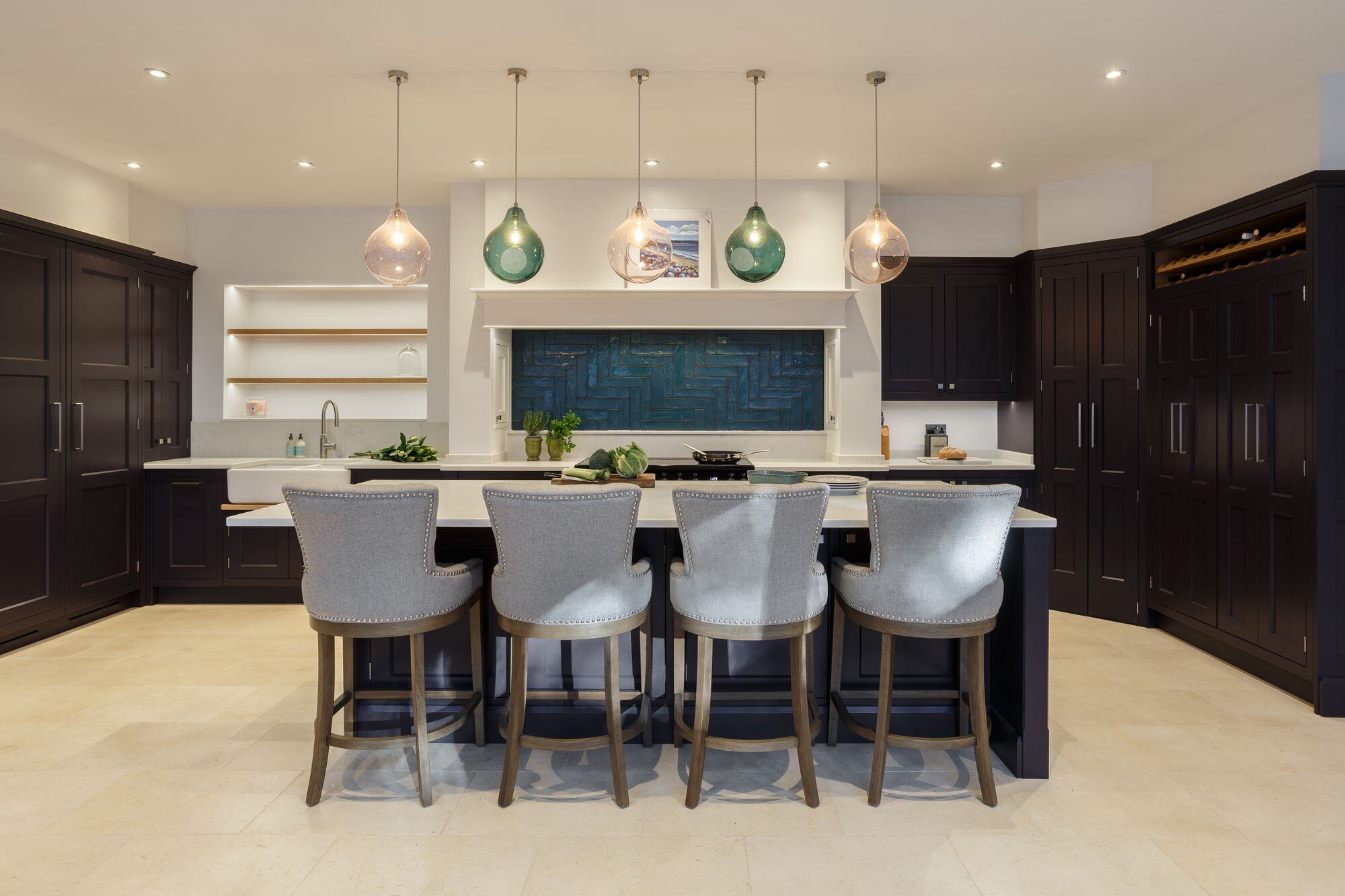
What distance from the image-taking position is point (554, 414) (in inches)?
223

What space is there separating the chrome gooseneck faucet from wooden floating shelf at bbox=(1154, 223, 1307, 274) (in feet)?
18.0

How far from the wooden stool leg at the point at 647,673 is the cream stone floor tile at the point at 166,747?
1.51 metres

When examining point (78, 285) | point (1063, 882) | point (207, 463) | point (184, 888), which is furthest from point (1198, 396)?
point (78, 285)

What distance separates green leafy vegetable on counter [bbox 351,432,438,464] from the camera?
17.6ft

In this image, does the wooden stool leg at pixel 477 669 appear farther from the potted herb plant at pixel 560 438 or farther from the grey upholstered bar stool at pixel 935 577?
the potted herb plant at pixel 560 438

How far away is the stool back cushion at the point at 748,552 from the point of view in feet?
7.78

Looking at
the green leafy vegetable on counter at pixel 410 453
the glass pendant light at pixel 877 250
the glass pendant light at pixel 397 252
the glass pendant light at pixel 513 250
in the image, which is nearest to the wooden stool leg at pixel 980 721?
the glass pendant light at pixel 877 250

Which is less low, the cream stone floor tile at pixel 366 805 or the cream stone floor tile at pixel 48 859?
the cream stone floor tile at pixel 366 805

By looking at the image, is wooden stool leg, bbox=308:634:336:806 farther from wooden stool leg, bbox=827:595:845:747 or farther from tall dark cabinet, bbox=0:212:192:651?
tall dark cabinet, bbox=0:212:192:651

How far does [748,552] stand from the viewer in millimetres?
2400

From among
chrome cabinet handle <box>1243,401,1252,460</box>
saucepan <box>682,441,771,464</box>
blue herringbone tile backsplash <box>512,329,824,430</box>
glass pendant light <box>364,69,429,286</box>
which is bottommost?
saucepan <box>682,441,771,464</box>

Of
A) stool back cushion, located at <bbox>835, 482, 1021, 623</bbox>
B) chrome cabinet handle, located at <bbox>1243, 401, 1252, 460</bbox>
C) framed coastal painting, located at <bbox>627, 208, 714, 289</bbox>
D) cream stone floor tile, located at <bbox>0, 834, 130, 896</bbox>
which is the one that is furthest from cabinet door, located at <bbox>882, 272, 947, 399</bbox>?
cream stone floor tile, located at <bbox>0, 834, 130, 896</bbox>

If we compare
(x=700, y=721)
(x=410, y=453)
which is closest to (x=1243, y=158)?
(x=700, y=721)

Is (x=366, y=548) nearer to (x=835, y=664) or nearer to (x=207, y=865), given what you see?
(x=207, y=865)
